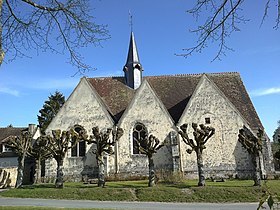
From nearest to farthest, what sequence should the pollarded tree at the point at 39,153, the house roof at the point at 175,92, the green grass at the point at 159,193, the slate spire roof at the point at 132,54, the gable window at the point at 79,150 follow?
the green grass at the point at 159,193 → the pollarded tree at the point at 39,153 → the gable window at the point at 79,150 → the house roof at the point at 175,92 → the slate spire roof at the point at 132,54

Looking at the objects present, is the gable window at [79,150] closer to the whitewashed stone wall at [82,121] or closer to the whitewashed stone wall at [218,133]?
the whitewashed stone wall at [82,121]

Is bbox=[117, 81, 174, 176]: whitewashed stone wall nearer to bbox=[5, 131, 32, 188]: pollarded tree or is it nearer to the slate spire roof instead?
the slate spire roof

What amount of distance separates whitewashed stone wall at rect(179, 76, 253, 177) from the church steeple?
24.9 feet

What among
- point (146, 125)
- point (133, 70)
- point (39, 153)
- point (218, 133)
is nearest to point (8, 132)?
point (39, 153)

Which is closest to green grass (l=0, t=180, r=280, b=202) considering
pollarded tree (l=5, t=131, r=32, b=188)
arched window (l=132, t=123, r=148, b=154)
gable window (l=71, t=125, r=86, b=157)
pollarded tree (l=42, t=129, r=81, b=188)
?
pollarded tree (l=42, t=129, r=81, b=188)

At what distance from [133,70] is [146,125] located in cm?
792

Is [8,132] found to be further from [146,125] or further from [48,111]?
[146,125]

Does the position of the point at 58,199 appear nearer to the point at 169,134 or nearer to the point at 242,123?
the point at 169,134

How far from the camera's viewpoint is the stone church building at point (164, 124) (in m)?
24.4

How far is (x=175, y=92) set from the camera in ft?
95.0

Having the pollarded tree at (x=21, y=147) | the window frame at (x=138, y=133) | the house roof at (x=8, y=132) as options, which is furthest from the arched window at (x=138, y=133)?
the house roof at (x=8, y=132)

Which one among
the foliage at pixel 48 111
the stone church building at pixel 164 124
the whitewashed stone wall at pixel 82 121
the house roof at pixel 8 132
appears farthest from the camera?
the foliage at pixel 48 111

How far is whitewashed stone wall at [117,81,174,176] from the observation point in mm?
24734

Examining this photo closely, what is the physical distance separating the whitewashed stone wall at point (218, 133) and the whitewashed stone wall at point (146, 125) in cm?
162
